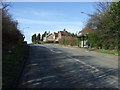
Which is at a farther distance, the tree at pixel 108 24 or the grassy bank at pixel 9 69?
the tree at pixel 108 24

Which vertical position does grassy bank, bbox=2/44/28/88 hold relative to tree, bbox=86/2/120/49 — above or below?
below

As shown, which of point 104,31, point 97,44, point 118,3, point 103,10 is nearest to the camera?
point 118,3

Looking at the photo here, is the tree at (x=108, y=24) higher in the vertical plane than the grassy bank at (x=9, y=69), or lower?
higher

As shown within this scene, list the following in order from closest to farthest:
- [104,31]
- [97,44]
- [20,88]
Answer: [20,88]
[104,31]
[97,44]

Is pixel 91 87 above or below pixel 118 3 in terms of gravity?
below

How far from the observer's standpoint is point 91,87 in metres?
8.56

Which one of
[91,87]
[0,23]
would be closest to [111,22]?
[0,23]

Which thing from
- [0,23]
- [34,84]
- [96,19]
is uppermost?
[96,19]

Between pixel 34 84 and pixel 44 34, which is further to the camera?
pixel 44 34

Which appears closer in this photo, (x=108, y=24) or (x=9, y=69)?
(x=9, y=69)

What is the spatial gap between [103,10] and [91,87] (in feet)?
124

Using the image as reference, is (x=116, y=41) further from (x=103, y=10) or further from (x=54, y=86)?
(x=54, y=86)

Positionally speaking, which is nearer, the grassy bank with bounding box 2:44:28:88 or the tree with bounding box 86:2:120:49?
the grassy bank with bounding box 2:44:28:88

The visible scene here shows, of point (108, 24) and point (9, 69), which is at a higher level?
point (108, 24)
